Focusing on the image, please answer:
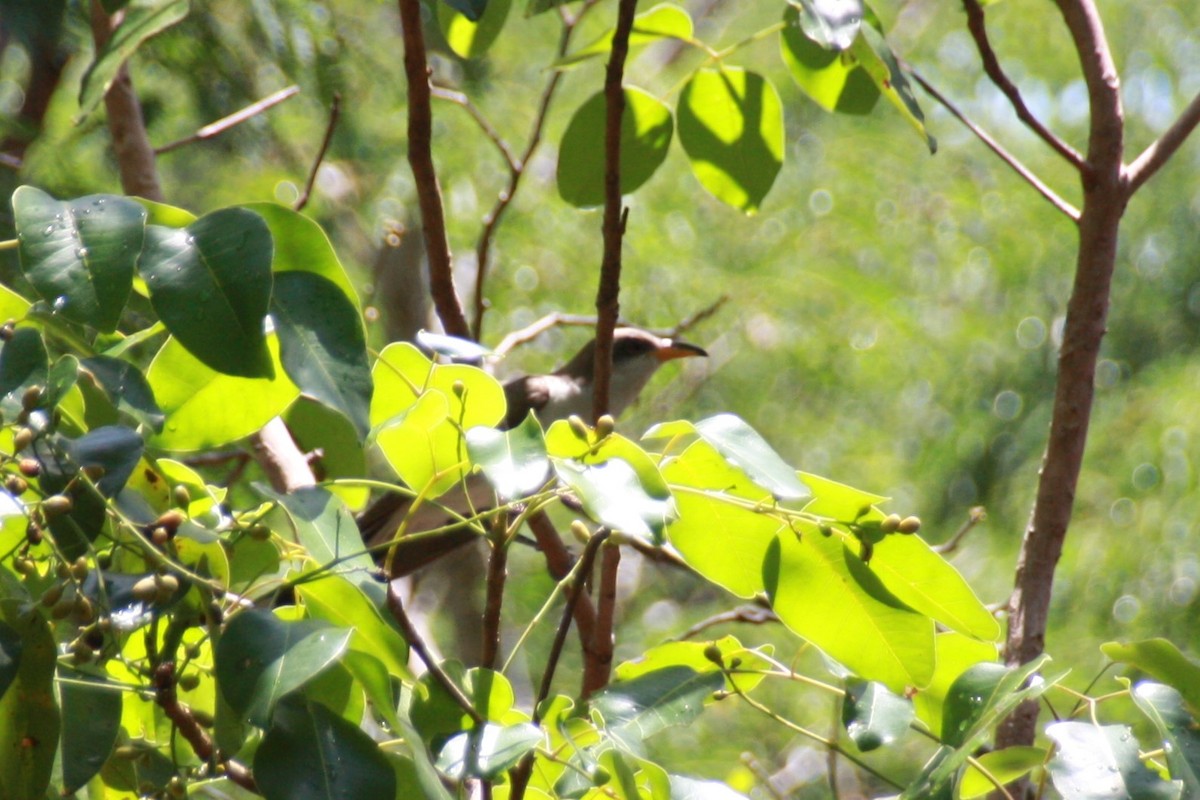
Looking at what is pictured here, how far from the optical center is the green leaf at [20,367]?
4.17 feet

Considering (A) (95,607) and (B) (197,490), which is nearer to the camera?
(A) (95,607)

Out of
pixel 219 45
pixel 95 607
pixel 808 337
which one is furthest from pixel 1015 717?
pixel 808 337

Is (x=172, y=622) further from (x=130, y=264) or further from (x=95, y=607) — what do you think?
(x=130, y=264)

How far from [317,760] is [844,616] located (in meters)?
0.64

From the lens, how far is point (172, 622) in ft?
4.53

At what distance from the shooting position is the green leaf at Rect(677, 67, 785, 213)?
2490mm

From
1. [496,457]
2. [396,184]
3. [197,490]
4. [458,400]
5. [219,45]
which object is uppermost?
[496,457]

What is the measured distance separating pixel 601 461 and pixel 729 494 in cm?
25

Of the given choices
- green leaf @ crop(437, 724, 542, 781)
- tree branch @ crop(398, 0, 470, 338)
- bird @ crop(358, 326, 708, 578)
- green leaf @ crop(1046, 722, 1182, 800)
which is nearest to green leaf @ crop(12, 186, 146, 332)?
green leaf @ crop(437, 724, 542, 781)

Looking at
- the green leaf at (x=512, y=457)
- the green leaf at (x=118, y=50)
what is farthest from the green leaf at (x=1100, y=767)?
the green leaf at (x=118, y=50)

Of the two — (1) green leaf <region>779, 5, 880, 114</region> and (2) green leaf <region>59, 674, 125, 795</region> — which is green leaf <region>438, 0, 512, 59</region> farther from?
(2) green leaf <region>59, 674, 125, 795</region>

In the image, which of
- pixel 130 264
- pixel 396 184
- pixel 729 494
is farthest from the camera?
pixel 396 184

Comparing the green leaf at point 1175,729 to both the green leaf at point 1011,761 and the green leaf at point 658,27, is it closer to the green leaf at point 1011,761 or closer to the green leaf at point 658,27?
the green leaf at point 1011,761

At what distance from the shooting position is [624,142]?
2617 millimetres
